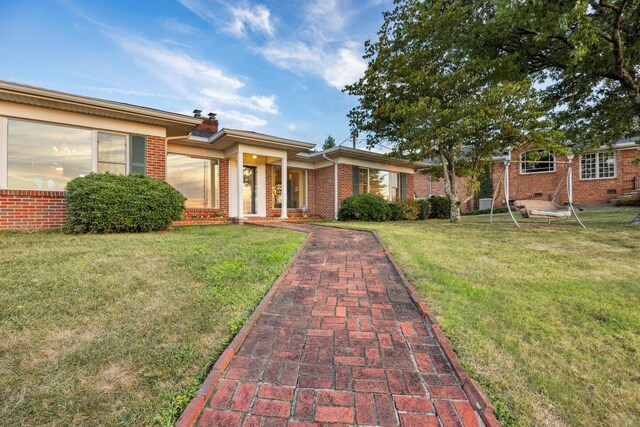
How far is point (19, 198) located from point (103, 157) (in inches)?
72.7

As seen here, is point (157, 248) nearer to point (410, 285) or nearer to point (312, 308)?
point (312, 308)

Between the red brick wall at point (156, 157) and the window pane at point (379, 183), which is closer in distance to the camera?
the red brick wall at point (156, 157)

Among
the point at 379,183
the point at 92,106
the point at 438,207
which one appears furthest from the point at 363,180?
the point at 92,106

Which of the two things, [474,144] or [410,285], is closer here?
[410,285]

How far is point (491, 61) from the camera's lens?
26.1ft

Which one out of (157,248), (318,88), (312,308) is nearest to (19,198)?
(157,248)

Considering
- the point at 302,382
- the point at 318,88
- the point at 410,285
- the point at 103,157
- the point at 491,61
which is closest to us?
the point at 302,382

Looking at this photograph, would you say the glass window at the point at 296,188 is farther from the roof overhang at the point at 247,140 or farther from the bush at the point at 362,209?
the roof overhang at the point at 247,140

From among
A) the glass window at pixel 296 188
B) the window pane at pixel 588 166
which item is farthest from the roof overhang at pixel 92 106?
the window pane at pixel 588 166

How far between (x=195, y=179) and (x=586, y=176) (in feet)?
67.4

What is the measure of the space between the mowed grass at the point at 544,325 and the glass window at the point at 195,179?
795cm

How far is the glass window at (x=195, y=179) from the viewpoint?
9.73 m

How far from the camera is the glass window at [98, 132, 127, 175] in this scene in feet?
23.7

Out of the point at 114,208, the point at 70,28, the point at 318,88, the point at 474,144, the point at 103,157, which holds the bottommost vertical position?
the point at 114,208
